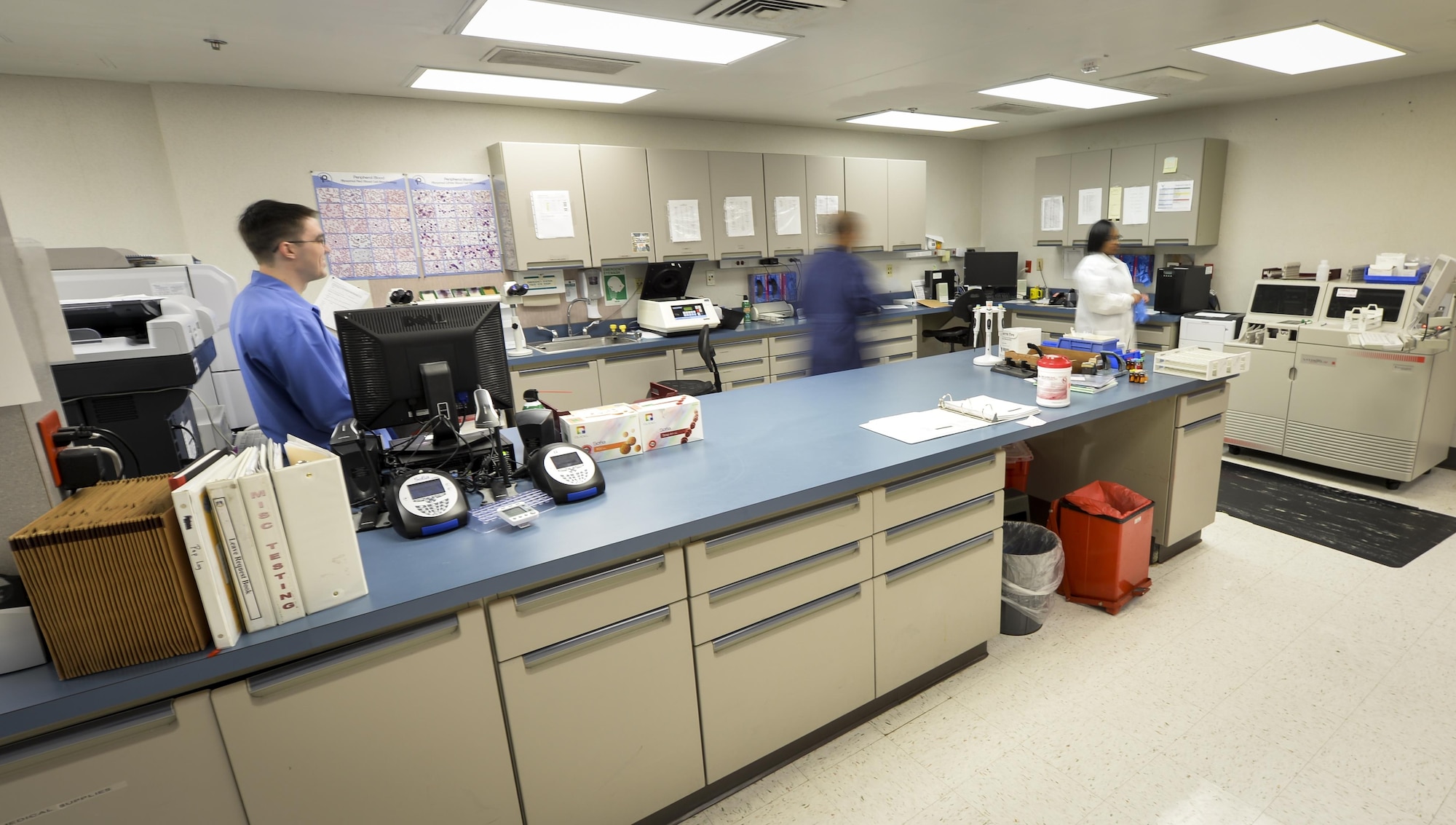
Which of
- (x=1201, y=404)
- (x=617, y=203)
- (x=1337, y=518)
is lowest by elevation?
(x=1337, y=518)

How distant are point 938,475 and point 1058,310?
4.56 m


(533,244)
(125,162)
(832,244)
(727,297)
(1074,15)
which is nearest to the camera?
(1074,15)

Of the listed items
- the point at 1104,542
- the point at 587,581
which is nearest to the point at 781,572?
the point at 587,581

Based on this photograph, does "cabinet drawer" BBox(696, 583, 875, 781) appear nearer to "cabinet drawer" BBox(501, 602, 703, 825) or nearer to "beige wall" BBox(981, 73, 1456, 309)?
"cabinet drawer" BBox(501, 602, 703, 825)

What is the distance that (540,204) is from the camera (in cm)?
443

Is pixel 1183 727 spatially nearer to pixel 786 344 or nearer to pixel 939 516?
pixel 939 516

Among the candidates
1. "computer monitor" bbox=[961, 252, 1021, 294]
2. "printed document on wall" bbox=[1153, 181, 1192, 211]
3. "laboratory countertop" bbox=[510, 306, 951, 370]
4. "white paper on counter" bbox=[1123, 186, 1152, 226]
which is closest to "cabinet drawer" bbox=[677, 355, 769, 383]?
"laboratory countertop" bbox=[510, 306, 951, 370]

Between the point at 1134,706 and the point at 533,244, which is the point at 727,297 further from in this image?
the point at 1134,706

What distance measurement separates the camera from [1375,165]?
4500 millimetres

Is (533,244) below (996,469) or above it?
above

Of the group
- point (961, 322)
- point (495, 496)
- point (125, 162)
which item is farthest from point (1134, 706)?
point (125, 162)

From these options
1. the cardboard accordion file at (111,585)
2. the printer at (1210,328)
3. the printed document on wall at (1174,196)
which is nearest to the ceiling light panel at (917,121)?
the printed document on wall at (1174,196)

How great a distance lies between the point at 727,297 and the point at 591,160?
68.1 inches

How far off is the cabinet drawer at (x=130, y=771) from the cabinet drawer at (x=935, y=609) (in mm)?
1668
